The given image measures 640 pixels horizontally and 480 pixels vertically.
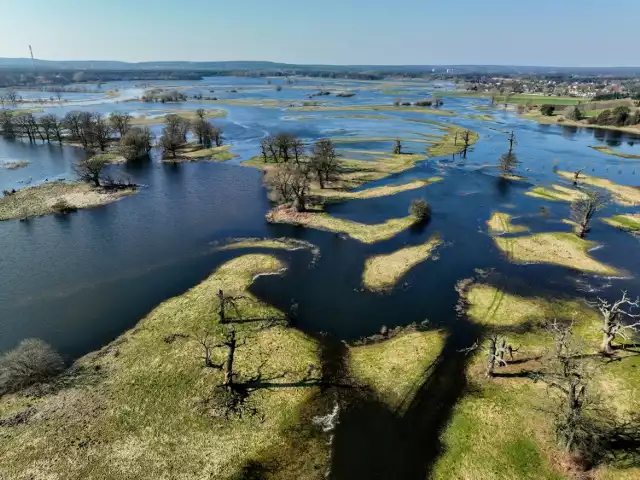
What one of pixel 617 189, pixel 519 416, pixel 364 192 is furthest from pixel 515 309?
pixel 617 189

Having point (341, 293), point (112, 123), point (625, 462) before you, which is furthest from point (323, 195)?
point (112, 123)

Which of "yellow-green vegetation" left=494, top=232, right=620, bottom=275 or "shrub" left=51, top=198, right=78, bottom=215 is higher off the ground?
"shrub" left=51, top=198, right=78, bottom=215

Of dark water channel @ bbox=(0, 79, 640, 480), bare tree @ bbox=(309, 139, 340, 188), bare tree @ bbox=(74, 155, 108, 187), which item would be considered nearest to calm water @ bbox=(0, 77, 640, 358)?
dark water channel @ bbox=(0, 79, 640, 480)

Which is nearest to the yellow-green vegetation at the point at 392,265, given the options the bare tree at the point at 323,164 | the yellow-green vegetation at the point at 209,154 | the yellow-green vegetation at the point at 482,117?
the bare tree at the point at 323,164

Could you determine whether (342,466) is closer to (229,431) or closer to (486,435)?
(229,431)

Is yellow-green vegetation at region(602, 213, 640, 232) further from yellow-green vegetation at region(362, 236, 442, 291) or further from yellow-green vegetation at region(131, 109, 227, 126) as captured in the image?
yellow-green vegetation at region(131, 109, 227, 126)

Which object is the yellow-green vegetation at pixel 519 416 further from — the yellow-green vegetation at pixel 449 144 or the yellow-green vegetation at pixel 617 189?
the yellow-green vegetation at pixel 449 144
